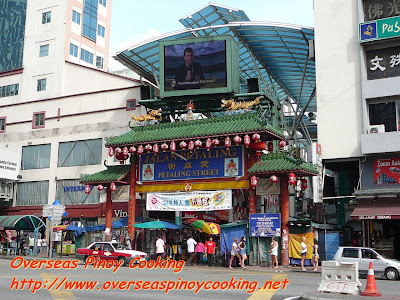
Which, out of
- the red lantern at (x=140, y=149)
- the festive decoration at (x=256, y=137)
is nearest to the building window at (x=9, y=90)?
the red lantern at (x=140, y=149)

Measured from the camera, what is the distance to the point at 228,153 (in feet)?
104

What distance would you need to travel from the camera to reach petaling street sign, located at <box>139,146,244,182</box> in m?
31.4

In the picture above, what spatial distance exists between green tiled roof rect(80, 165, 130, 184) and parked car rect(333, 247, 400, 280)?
16237 mm

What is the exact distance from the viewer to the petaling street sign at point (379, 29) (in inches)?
1191

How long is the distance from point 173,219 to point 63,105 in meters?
15.5

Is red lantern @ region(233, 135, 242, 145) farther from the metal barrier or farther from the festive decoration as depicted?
the metal barrier

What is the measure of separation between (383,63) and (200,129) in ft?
39.7

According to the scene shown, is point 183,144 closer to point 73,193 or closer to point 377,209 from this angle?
point 377,209

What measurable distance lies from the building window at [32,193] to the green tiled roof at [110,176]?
10.7 m

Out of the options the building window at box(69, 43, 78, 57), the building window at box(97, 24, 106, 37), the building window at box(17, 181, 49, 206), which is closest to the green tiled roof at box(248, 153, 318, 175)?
the building window at box(17, 181, 49, 206)

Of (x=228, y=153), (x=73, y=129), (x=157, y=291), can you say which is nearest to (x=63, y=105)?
(x=73, y=129)

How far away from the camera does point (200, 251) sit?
98.7ft

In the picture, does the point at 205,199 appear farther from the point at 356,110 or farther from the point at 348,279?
the point at 348,279

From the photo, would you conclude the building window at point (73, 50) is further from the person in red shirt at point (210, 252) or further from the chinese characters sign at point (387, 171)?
the chinese characters sign at point (387, 171)
